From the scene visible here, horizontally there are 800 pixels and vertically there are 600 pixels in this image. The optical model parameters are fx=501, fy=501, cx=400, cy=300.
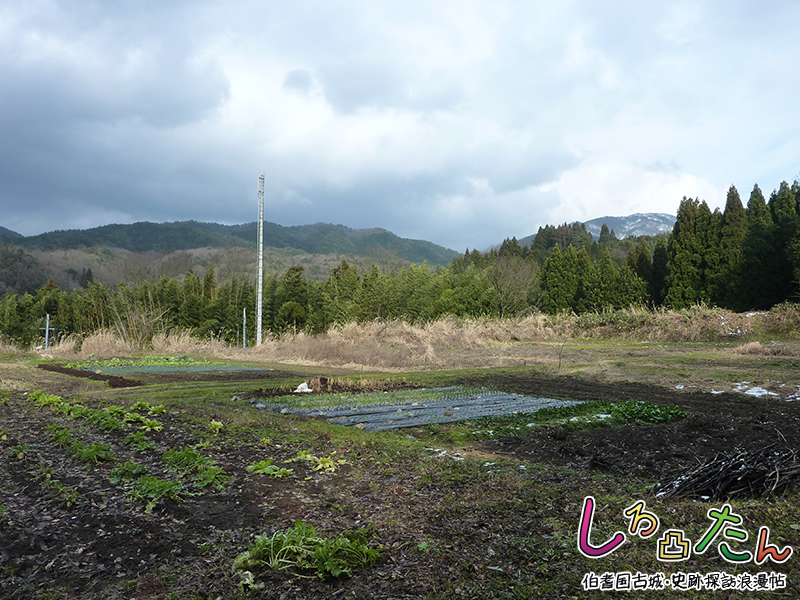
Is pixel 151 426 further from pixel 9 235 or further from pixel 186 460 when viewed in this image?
pixel 9 235

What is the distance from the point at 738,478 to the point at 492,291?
29534mm

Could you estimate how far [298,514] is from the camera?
3402 millimetres

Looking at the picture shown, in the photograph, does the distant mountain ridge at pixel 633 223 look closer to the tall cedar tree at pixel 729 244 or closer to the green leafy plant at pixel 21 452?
the tall cedar tree at pixel 729 244

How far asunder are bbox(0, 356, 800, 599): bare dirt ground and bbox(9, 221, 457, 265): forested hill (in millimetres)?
51459

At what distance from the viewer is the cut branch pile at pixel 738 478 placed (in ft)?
11.0

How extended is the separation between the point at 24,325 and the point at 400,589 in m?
33.4

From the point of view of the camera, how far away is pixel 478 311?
32969 mm

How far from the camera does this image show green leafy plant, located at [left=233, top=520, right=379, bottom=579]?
2.58m

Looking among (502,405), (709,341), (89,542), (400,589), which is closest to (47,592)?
(89,542)

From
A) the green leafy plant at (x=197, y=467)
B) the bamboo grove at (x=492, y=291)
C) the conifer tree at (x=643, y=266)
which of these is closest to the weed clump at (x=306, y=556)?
the green leafy plant at (x=197, y=467)

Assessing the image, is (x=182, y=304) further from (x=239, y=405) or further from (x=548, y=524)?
(x=548, y=524)

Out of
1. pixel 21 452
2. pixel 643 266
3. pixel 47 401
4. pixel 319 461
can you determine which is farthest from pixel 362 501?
pixel 643 266

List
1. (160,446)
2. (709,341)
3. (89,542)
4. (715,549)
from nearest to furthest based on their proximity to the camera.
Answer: (715,549) < (89,542) < (160,446) < (709,341)

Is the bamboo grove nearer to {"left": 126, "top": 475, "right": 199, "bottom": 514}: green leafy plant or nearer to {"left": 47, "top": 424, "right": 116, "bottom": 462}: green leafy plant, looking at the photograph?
{"left": 47, "top": 424, "right": 116, "bottom": 462}: green leafy plant
